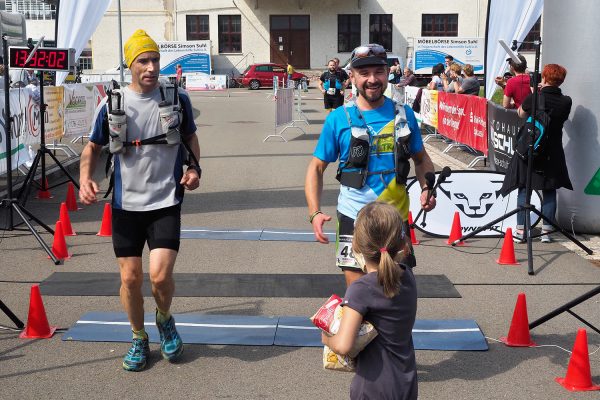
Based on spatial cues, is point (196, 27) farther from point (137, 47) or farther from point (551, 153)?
point (137, 47)

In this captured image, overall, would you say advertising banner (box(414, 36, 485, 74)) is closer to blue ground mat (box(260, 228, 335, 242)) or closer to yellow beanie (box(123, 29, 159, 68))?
blue ground mat (box(260, 228, 335, 242))

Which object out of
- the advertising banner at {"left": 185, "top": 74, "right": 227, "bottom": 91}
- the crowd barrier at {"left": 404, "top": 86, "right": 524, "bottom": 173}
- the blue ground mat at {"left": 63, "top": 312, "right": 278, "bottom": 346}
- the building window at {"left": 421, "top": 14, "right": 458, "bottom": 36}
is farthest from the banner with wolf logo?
the building window at {"left": 421, "top": 14, "right": 458, "bottom": 36}

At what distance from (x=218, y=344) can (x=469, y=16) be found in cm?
5774

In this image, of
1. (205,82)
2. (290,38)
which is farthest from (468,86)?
(290,38)

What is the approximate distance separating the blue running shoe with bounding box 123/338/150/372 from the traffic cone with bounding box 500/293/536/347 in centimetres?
246

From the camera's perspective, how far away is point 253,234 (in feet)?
32.1

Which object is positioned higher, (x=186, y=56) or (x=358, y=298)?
(x=186, y=56)

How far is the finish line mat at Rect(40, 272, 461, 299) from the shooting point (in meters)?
7.19

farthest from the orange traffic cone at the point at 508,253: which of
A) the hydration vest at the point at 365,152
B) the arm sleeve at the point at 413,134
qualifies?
the hydration vest at the point at 365,152

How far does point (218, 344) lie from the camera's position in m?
5.89

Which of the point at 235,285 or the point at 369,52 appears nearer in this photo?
the point at 369,52

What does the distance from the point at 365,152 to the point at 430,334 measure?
1.87 meters

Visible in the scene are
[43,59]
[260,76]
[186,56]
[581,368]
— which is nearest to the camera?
[581,368]

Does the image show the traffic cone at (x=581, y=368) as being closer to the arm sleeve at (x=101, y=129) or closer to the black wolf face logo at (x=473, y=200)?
the arm sleeve at (x=101, y=129)
